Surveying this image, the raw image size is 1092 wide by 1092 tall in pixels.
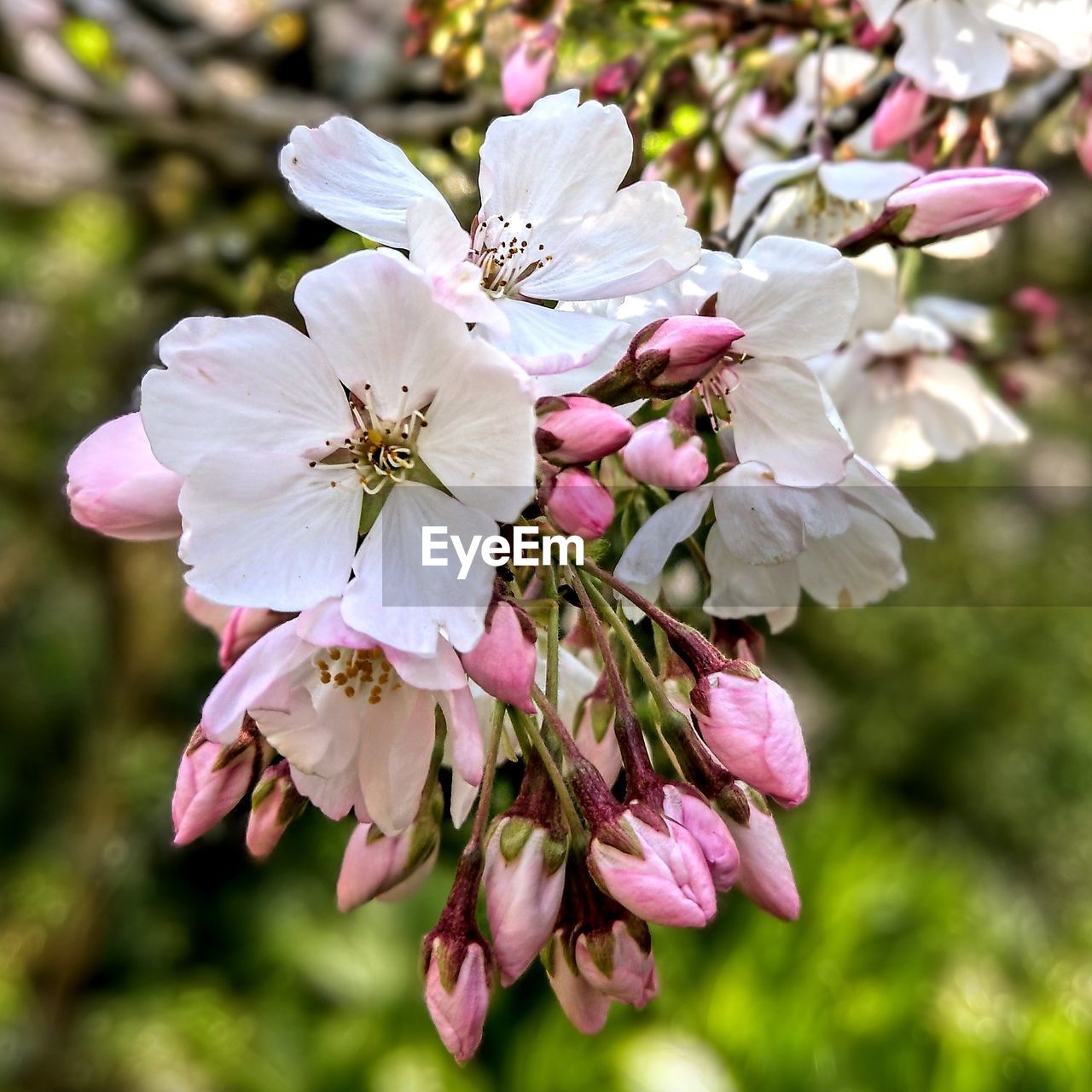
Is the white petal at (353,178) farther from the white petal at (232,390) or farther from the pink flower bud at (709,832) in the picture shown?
the pink flower bud at (709,832)

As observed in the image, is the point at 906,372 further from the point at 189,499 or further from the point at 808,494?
the point at 189,499

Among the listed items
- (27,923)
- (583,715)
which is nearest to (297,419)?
(583,715)

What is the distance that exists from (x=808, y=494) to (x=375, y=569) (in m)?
0.19

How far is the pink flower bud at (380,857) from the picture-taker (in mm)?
485

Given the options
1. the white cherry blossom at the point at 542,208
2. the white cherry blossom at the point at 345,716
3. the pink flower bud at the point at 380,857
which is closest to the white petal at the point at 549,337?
the white cherry blossom at the point at 542,208

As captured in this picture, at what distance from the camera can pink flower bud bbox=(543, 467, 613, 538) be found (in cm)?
38

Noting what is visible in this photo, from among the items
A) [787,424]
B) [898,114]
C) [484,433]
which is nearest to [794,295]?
[787,424]

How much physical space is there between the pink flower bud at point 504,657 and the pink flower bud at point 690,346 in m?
0.11

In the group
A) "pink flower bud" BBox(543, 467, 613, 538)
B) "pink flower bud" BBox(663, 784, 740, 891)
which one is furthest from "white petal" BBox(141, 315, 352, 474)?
"pink flower bud" BBox(663, 784, 740, 891)

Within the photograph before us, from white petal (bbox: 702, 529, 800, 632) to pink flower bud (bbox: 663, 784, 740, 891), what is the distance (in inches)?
3.9

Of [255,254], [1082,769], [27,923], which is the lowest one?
[27,923]

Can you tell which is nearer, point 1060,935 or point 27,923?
point 27,923

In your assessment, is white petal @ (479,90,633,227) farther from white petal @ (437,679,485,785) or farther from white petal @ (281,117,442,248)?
white petal @ (437,679,485,785)

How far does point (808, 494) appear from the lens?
46cm
